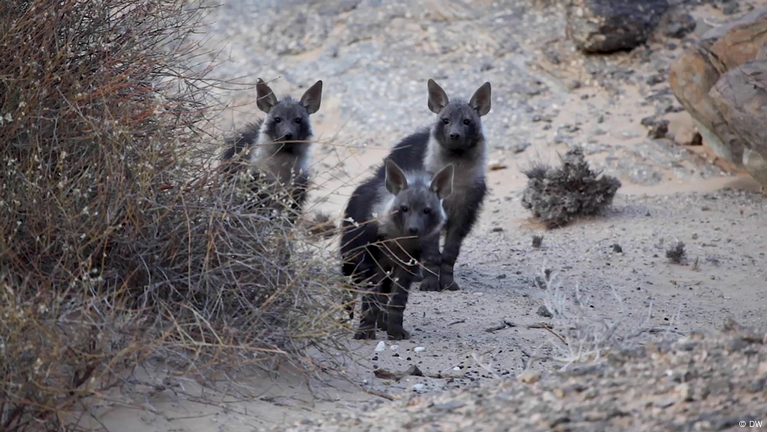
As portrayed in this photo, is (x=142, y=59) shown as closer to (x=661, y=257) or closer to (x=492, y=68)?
(x=661, y=257)

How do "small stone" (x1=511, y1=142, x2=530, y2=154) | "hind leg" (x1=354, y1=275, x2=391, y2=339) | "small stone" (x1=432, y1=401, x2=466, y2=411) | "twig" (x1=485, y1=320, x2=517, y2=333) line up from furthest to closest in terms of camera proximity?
1. "small stone" (x1=511, y1=142, x2=530, y2=154)
2. "twig" (x1=485, y1=320, x2=517, y2=333)
3. "hind leg" (x1=354, y1=275, x2=391, y2=339)
4. "small stone" (x1=432, y1=401, x2=466, y2=411)

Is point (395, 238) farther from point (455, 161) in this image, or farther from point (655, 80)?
point (655, 80)

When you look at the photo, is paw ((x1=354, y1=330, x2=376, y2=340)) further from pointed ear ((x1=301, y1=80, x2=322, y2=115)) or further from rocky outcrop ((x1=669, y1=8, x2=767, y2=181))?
rocky outcrop ((x1=669, y1=8, x2=767, y2=181))

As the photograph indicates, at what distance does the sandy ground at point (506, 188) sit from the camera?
495 centimetres

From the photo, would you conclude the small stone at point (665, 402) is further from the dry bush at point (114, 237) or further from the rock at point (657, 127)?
the rock at point (657, 127)

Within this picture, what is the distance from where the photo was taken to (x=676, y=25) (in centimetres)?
1378

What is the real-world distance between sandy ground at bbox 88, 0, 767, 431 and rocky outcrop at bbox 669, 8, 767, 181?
0.46 meters

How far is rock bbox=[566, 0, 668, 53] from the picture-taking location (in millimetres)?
13516

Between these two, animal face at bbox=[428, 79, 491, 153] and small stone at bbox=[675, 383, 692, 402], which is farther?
animal face at bbox=[428, 79, 491, 153]

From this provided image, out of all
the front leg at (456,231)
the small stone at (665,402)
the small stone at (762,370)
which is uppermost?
the small stone at (762,370)

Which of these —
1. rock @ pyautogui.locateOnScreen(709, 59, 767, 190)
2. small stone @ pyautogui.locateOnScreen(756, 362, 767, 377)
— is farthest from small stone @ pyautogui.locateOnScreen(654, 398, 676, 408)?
rock @ pyautogui.locateOnScreen(709, 59, 767, 190)

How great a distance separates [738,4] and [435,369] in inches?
436

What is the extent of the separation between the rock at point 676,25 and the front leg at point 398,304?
31.6ft

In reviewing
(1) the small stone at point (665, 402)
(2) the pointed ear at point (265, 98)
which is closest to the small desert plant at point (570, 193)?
(2) the pointed ear at point (265, 98)
